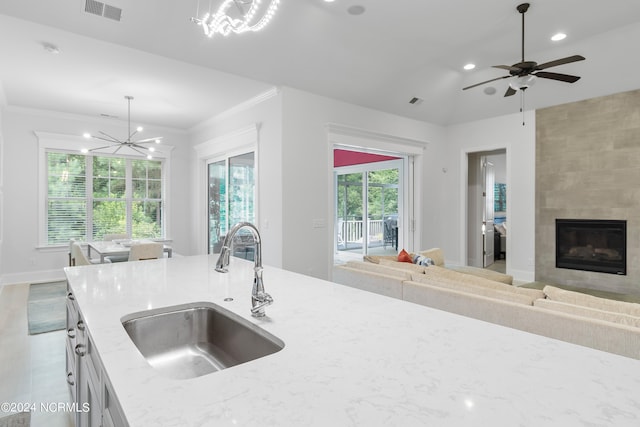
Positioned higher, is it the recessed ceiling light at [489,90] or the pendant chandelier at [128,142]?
the recessed ceiling light at [489,90]

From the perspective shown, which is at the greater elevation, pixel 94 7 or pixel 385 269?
pixel 94 7

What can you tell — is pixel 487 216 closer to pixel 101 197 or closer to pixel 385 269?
pixel 385 269

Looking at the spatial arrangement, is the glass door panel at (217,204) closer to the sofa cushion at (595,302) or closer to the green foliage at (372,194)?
the green foliage at (372,194)

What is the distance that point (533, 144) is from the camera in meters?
6.05

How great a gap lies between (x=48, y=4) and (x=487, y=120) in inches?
261

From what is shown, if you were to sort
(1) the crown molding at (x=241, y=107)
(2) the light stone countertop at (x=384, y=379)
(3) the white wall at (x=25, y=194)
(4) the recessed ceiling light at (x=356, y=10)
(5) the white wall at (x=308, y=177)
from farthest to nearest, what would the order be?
(3) the white wall at (x=25, y=194) < (1) the crown molding at (x=241, y=107) < (5) the white wall at (x=308, y=177) < (4) the recessed ceiling light at (x=356, y=10) < (2) the light stone countertop at (x=384, y=379)

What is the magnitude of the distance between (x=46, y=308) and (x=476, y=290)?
5124mm

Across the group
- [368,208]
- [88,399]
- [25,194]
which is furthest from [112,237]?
[88,399]

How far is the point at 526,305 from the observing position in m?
2.10

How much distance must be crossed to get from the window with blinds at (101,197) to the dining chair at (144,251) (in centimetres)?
286

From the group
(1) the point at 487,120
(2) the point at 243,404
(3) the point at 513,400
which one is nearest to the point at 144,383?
(2) the point at 243,404

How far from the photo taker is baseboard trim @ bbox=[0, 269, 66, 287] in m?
5.73

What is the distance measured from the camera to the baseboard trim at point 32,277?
5732 millimetres

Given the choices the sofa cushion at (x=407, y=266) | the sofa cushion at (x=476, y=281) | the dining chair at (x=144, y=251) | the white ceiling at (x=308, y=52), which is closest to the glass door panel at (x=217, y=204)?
the white ceiling at (x=308, y=52)
